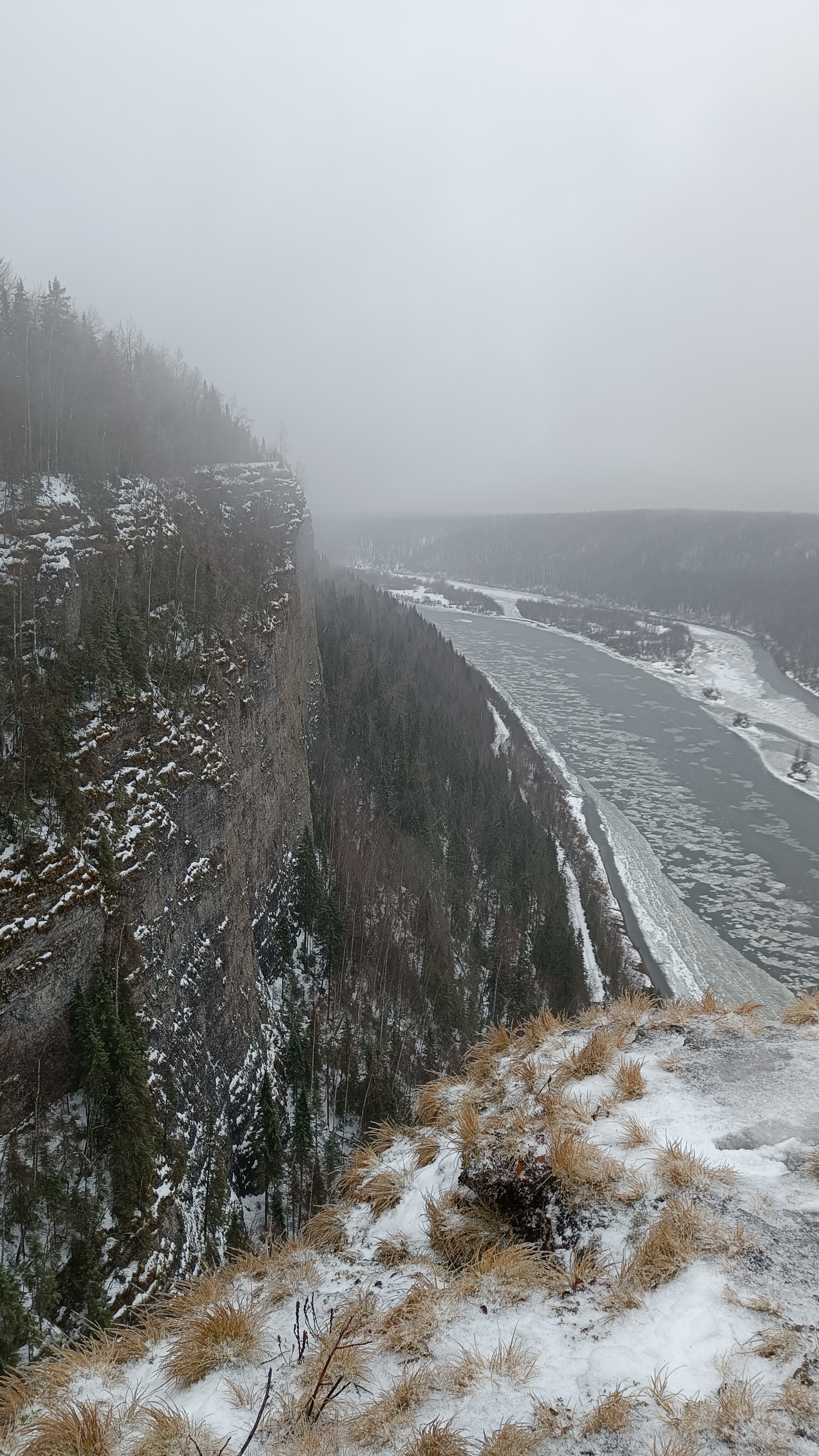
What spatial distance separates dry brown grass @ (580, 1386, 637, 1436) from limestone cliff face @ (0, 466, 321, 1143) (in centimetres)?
1521

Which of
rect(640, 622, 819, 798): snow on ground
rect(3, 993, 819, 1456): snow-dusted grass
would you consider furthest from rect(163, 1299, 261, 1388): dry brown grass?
rect(640, 622, 819, 798): snow on ground

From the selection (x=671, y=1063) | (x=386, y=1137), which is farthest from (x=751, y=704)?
(x=386, y=1137)

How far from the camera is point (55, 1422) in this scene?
365 centimetres

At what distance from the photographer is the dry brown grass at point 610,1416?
328cm

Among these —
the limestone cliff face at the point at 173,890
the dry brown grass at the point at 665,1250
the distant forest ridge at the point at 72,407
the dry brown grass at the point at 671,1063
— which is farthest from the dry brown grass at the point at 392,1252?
the distant forest ridge at the point at 72,407

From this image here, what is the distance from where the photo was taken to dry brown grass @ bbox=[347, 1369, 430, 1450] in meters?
3.43

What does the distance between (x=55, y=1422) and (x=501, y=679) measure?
115 metres

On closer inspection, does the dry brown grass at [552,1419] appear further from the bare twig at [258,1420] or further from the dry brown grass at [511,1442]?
the bare twig at [258,1420]

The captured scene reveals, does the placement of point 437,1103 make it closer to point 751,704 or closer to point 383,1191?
point 383,1191

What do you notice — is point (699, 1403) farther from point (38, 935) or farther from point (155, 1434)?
point (38, 935)

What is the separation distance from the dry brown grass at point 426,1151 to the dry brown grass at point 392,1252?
84 centimetres

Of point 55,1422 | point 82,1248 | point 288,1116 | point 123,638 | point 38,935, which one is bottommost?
point 288,1116

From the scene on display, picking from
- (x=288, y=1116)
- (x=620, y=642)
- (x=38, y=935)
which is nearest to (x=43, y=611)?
(x=38, y=935)

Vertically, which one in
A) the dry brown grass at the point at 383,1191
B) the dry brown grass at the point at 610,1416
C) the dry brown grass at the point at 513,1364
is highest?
the dry brown grass at the point at 610,1416
